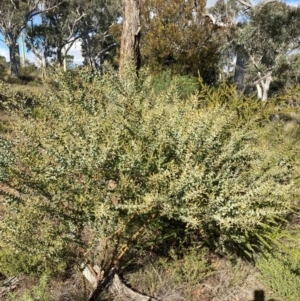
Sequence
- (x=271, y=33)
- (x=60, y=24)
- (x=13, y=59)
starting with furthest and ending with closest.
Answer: (x=60, y=24) → (x=13, y=59) → (x=271, y=33)

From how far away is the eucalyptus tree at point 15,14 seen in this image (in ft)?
77.6

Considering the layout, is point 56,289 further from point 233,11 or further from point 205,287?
point 233,11

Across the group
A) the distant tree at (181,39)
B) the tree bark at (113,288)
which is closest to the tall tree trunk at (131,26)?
the tree bark at (113,288)

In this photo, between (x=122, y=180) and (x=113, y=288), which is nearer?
(x=122, y=180)

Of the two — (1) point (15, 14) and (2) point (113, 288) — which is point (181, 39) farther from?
(1) point (15, 14)

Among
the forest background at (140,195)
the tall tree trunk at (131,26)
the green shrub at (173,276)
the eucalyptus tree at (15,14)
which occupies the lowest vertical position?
the green shrub at (173,276)

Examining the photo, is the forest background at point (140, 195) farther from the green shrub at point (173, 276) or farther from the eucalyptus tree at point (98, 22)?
the eucalyptus tree at point (98, 22)

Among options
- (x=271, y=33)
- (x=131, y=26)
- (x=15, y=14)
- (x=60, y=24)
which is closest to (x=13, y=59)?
(x=15, y=14)

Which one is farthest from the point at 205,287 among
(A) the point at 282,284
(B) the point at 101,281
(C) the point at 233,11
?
(C) the point at 233,11

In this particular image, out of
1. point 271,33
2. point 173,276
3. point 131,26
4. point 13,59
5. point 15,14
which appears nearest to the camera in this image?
point 173,276

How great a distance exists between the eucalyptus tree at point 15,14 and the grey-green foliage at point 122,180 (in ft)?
76.9

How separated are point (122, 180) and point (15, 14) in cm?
2594

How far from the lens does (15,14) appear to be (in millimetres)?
23906

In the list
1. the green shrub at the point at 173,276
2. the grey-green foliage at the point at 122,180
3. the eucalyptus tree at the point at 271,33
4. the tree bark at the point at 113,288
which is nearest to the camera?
the grey-green foliage at the point at 122,180
